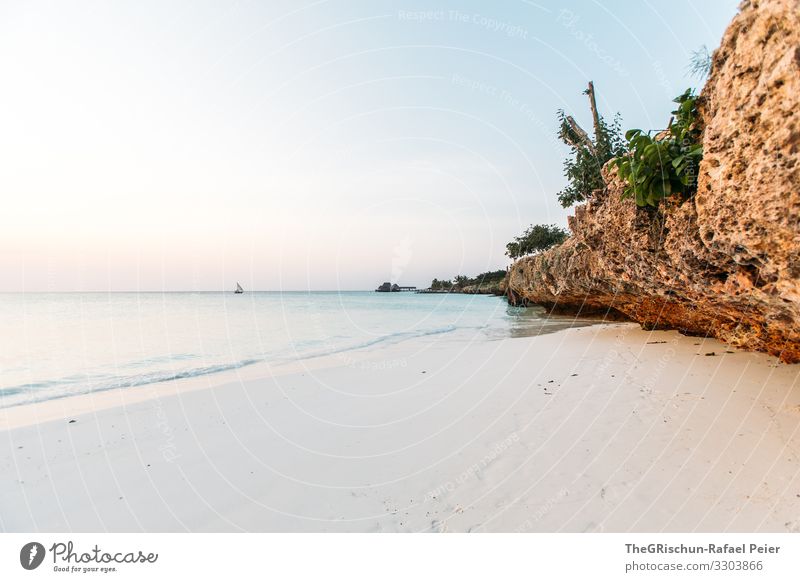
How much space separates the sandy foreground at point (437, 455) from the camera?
2957 mm

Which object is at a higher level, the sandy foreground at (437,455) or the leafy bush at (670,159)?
the leafy bush at (670,159)

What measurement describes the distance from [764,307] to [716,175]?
178 cm

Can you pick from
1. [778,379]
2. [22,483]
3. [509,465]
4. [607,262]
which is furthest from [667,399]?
[22,483]

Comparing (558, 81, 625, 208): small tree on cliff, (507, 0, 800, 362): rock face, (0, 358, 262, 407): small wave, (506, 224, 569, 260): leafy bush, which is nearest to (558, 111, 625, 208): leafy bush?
(558, 81, 625, 208): small tree on cliff

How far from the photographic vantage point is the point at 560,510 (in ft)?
9.53

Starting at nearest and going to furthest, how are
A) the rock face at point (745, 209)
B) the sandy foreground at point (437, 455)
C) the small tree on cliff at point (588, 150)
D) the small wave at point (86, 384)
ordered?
the rock face at point (745, 209), the sandy foreground at point (437, 455), the small wave at point (86, 384), the small tree on cliff at point (588, 150)

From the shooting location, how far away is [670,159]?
14.2 ft

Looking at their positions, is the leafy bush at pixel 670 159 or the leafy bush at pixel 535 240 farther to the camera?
the leafy bush at pixel 535 240

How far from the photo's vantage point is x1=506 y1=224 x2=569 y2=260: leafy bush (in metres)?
37.1

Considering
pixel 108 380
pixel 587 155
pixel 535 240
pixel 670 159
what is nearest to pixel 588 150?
pixel 587 155

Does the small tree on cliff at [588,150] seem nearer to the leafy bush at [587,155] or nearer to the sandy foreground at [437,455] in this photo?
the leafy bush at [587,155]

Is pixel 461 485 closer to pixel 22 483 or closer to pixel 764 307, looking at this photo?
pixel 764 307

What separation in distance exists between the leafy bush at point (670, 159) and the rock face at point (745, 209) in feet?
0.54

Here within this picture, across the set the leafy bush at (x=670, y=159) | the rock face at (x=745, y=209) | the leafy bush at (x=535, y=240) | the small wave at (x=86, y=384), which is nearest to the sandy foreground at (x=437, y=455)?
the small wave at (x=86, y=384)
